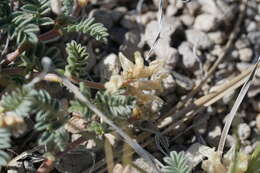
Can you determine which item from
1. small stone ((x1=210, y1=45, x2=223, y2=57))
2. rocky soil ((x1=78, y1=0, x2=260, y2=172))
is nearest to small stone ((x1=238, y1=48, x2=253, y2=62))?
rocky soil ((x1=78, y1=0, x2=260, y2=172))

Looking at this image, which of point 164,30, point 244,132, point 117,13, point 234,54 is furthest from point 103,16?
point 244,132

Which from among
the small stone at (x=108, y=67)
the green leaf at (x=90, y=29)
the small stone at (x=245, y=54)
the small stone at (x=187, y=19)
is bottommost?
the small stone at (x=245, y=54)

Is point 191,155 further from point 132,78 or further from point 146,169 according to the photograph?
point 132,78

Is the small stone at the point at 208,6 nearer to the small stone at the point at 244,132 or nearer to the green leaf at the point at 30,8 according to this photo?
the small stone at the point at 244,132

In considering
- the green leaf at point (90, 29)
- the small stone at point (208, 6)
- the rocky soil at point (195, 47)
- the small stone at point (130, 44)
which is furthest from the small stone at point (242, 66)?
the green leaf at point (90, 29)

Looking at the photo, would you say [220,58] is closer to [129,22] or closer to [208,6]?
[208,6]

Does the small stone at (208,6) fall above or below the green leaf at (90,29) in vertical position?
below

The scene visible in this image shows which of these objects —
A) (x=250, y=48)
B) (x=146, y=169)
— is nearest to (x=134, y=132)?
(x=146, y=169)

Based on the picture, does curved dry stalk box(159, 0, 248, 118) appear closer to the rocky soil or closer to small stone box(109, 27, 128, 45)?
the rocky soil
